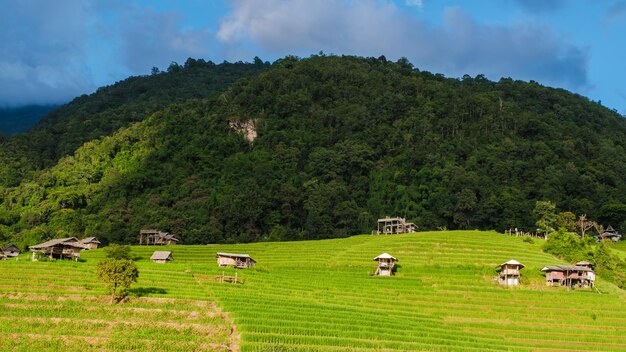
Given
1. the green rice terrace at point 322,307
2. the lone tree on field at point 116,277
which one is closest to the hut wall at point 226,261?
the green rice terrace at point 322,307

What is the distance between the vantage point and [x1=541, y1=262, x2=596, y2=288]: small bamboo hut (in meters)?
60.1

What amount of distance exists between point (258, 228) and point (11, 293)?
5829cm

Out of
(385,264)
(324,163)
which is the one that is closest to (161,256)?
(385,264)

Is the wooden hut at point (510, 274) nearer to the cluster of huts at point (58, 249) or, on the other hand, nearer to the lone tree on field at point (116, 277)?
the lone tree on field at point (116, 277)

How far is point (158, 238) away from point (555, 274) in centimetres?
5246

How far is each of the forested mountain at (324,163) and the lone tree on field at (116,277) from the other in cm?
4844

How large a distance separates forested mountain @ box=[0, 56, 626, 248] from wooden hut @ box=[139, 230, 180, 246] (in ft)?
9.72

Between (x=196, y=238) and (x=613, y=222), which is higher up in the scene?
(x=613, y=222)

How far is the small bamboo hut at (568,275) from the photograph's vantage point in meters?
60.1

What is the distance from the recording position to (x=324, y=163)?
11694 cm

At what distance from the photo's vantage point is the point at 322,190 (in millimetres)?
103875

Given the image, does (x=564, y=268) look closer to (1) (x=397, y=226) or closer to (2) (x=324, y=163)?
(1) (x=397, y=226)

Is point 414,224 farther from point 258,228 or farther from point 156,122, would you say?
point 156,122

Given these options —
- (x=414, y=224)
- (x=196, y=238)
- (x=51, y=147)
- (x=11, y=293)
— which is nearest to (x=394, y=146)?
(x=414, y=224)
